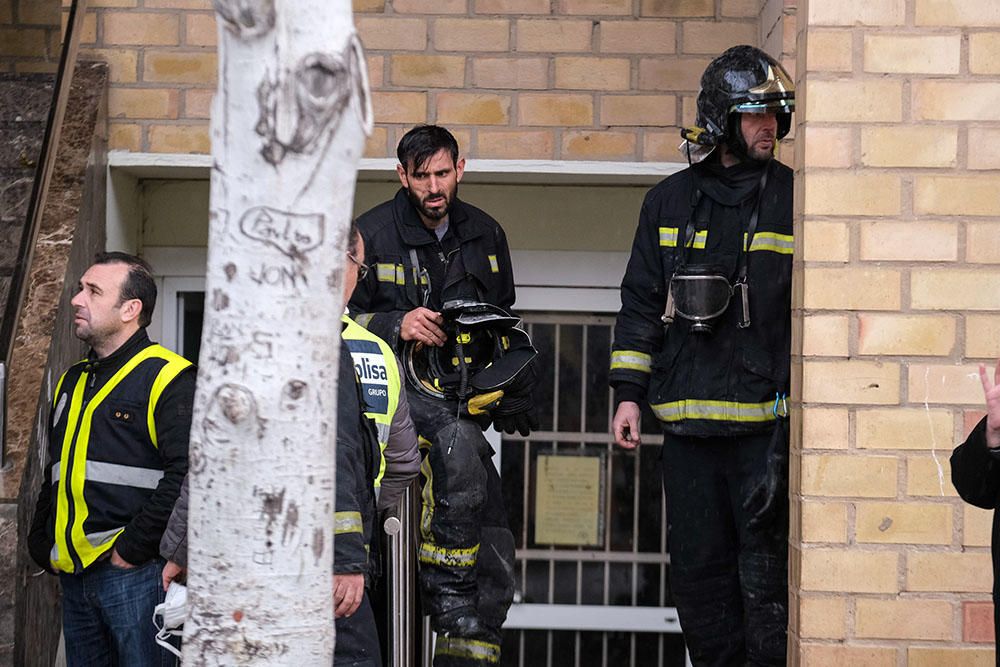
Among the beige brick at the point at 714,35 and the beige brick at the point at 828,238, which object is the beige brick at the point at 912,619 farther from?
the beige brick at the point at 714,35

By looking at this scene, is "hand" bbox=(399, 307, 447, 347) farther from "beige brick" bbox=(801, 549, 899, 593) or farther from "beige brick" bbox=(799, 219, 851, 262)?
"beige brick" bbox=(801, 549, 899, 593)

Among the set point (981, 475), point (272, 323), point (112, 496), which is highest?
point (272, 323)

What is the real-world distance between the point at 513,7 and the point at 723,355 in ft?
8.47

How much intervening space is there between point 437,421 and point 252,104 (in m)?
3.12

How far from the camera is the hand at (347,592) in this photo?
4.27 m

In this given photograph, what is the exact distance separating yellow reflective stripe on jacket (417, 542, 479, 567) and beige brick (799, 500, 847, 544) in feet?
4.75

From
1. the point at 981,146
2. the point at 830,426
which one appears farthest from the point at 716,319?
the point at 981,146

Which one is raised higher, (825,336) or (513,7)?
(513,7)

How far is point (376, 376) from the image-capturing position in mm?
4949

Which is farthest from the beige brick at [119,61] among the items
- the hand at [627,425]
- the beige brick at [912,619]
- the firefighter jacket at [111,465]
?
the beige brick at [912,619]

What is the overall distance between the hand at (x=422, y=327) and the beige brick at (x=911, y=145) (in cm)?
173

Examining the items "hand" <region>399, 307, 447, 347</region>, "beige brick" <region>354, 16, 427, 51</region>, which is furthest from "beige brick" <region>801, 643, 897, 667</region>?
"beige brick" <region>354, 16, 427, 51</region>

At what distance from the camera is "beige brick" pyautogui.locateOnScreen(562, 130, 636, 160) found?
7328 mm

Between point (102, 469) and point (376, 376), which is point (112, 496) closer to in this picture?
point (102, 469)
